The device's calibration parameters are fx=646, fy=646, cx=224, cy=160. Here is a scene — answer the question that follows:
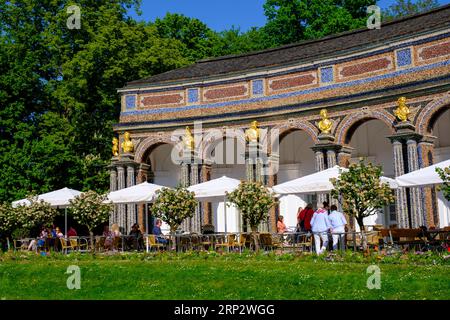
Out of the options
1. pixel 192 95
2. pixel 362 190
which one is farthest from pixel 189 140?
pixel 362 190

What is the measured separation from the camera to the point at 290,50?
102 ft

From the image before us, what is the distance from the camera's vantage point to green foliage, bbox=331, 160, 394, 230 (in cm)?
1727

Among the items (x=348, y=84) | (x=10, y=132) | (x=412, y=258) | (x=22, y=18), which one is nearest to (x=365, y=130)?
(x=348, y=84)

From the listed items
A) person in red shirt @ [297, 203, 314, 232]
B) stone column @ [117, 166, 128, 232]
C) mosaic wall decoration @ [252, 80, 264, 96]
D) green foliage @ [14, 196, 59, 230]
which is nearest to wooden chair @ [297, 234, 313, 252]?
Answer: person in red shirt @ [297, 203, 314, 232]

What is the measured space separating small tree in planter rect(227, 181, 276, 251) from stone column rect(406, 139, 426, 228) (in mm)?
6415

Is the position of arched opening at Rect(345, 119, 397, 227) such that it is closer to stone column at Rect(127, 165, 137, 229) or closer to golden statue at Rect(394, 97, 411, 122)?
golden statue at Rect(394, 97, 411, 122)

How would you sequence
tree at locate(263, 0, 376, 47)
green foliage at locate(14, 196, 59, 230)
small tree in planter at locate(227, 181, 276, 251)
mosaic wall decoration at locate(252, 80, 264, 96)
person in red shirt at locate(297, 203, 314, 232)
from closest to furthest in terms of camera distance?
small tree in planter at locate(227, 181, 276, 251) < person in red shirt at locate(297, 203, 314, 232) < green foliage at locate(14, 196, 59, 230) < mosaic wall decoration at locate(252, 80, 264, 96) < tree at locate(263, 0, 376, 47)

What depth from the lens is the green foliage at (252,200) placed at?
1900 cm

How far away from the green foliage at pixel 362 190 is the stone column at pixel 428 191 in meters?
5.66

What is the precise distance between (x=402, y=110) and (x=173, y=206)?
9.17 meters

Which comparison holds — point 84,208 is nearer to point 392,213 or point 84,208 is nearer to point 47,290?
point 47,290

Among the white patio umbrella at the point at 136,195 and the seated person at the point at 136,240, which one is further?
the white patio umbrella at the point at 136,195

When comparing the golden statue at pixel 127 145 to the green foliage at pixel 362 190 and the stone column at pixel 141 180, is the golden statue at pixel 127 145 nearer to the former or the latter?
the stone column at pixel 141 180

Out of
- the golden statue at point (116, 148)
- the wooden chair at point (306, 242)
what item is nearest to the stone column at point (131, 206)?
the golden statue at point (116, 148)
